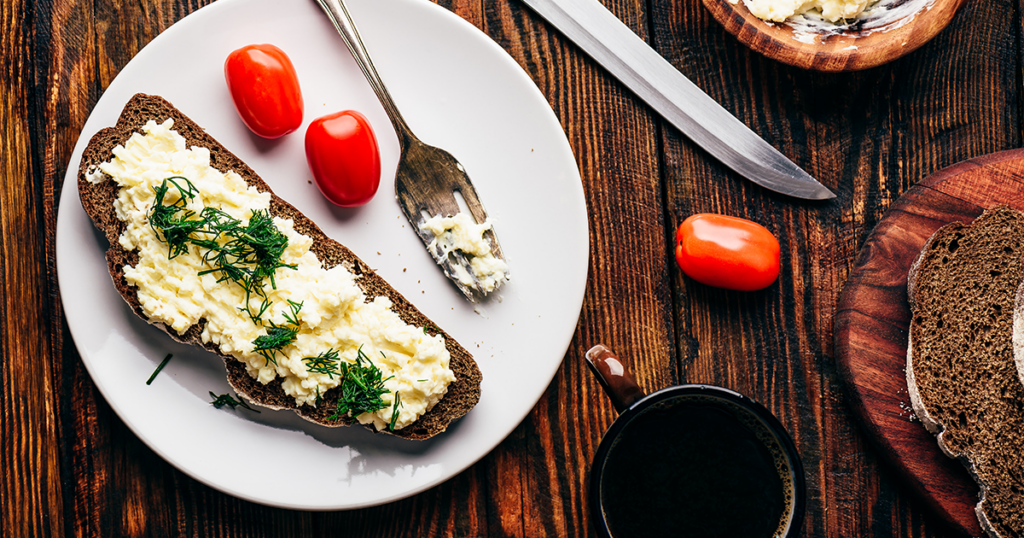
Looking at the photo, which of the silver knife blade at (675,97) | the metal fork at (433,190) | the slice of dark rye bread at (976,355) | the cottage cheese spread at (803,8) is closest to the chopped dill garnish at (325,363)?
the metal fork at (433,190)

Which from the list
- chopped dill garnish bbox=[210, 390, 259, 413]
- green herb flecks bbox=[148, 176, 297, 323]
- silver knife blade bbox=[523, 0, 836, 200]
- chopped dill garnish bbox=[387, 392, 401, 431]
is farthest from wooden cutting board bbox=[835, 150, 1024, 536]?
chopped dill garnish bbox=[210, 390, 259, 413]

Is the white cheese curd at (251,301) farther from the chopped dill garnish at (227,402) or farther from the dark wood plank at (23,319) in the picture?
the dark wood plank at (23,319)

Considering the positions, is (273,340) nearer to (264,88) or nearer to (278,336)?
(278,336)

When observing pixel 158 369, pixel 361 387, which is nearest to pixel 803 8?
pixel 361 387

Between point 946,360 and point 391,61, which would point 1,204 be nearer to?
point 391,61

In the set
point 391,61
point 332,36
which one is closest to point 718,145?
point 391,61
